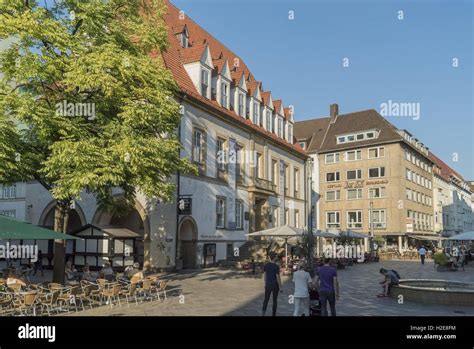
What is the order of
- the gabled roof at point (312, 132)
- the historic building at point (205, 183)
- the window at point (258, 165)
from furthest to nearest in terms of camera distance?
1. the gabled roof at point (312, 132)
2. the window at point (258, 165)
3. the historic building at point (205, 183)

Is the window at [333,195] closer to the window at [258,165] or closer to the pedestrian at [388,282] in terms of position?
the window at [258,165]

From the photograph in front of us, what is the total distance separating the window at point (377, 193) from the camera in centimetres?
6122

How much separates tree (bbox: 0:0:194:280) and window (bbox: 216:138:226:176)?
1487 centimetres

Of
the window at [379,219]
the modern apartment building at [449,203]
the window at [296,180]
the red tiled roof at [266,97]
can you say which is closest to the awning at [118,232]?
the red tiled roof at [266,97]

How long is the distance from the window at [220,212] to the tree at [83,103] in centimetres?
1479

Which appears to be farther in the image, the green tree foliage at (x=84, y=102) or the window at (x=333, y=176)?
the window at (x=333, y=176)

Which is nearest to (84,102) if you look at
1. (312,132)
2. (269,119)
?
(269,119)

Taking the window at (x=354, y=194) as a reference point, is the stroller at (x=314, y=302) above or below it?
below

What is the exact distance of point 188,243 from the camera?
30172mm

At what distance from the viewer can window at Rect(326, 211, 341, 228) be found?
64.8m

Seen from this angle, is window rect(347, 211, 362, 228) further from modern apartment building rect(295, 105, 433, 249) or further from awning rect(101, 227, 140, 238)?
awning rect(101, 227, 140, 238)

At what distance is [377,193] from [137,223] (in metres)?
39.9

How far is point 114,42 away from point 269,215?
26198mm
